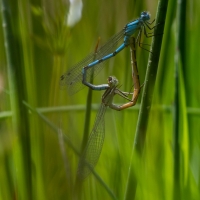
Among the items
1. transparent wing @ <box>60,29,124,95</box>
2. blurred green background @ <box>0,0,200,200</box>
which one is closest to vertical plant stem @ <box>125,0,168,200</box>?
blurred green background @ <box>0,0,200,200</box>

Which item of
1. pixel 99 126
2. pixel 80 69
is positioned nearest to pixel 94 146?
pixel 99 126

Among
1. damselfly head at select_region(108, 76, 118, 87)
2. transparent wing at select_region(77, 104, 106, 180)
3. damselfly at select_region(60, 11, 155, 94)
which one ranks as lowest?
transparent wing at select_region(77, 104, 106, 180)

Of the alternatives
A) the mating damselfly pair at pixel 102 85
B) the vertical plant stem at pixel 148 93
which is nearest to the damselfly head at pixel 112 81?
the mating damselfly pair at pixel 102 85

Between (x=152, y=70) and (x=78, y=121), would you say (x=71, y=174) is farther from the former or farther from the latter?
(x=152, y=70)

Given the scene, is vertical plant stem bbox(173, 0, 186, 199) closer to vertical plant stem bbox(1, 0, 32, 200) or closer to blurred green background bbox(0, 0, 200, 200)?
blurred green background bbox(0, 0, 200, 200)

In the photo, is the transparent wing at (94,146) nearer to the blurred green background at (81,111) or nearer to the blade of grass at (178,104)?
the blurred green background at (81,111)

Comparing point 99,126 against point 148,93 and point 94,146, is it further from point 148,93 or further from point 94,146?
point 148,93
